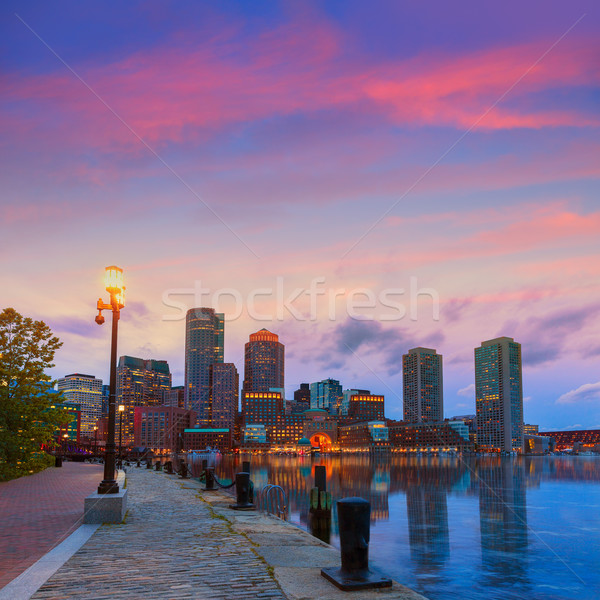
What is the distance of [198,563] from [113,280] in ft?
32.0

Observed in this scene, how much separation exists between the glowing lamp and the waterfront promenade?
23.1 ft

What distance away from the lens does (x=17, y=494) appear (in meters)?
24.8

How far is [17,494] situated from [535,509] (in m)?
32.9

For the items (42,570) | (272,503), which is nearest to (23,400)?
(272,503)

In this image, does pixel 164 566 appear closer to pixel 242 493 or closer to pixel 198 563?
pixel 198 563

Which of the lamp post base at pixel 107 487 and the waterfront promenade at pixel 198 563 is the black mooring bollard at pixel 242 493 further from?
the lamp post base at pixel 107 487

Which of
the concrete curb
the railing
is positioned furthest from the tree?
the concrete curb

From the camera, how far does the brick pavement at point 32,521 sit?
38.1 ft

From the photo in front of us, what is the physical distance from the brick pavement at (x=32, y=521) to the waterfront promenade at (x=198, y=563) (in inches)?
39.9

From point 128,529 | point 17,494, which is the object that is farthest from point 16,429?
point 128,529

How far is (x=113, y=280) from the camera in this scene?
17750 mm

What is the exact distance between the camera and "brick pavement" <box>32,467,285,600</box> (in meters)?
8.90

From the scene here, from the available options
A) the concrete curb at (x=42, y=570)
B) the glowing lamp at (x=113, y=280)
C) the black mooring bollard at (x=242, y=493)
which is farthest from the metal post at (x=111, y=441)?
the black mooring bollard at (x=242, y=493)

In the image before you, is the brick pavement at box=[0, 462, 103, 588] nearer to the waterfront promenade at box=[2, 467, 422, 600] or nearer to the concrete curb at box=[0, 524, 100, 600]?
the concrete curb at box=[0, 524, 100, 600]
